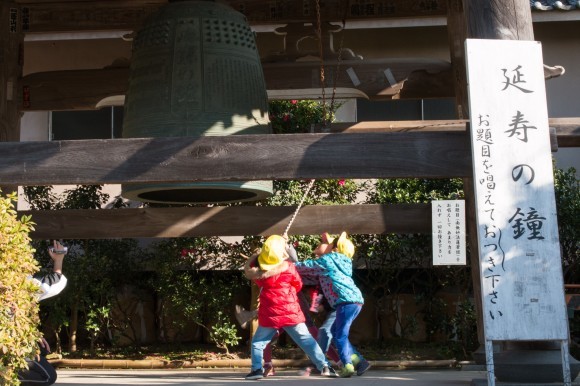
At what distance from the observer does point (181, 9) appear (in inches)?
257

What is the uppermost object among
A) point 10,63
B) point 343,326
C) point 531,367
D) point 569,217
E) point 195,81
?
point 10,63

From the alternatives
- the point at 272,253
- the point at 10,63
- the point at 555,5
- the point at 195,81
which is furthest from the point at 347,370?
the point at 555,5

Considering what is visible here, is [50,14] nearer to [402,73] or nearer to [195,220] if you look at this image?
[195,220]

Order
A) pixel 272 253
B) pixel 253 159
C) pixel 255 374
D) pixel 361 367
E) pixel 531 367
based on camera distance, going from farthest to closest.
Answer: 1. pixel 361 367
2. pixel 255 374
3. pixel 272 253
4. pixel 253 159
5. pixel 531 367

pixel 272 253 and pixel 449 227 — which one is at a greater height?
pixel 449 227

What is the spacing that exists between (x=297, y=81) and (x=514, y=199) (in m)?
3.17

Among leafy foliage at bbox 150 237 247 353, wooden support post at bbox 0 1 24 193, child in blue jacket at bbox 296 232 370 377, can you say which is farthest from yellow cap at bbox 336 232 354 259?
leafy foliage at bbox 150 237 247 353

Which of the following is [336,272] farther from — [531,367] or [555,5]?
[555,5]

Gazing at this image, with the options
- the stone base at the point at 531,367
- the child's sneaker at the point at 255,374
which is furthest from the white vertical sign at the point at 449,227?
the stone base at the point at 531,367

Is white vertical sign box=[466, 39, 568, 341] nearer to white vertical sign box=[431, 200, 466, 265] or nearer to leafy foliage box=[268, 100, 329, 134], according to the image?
white vertical sign box=[431, 200, 466, 265]

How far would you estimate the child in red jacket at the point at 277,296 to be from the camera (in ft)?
25.7

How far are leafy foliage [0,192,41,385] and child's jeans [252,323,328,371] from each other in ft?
9.62

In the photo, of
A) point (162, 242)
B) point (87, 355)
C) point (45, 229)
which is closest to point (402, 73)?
point (45, 229)

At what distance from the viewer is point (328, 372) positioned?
8.46 metres
